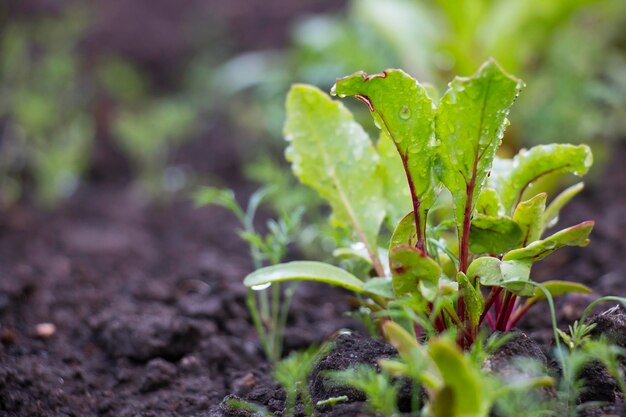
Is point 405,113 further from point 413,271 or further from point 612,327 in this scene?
point 612,327

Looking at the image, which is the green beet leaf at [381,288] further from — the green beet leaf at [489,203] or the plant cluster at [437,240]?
the green beet leaf at [489,203]

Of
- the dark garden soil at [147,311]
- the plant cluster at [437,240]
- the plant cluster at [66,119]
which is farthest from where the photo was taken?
the plant cluster at [66,119]

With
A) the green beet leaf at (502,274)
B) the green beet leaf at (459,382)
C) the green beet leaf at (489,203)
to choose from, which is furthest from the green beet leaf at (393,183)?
the green beet leaf at (459,382)

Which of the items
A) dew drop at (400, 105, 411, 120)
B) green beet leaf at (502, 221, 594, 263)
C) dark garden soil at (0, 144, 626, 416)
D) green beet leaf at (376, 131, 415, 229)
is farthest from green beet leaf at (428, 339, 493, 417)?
green beet leaf at (376, 131, 415, 229)

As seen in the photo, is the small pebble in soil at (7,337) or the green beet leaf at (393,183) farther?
the small pebble in soil at (7,337)

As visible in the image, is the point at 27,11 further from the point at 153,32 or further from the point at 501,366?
the point at 501,366

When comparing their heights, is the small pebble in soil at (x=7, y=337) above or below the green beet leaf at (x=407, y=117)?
below

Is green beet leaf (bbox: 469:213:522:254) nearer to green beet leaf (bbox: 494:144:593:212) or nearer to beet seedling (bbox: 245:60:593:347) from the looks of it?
beet seedling (bbox: 245:60:593:347)
